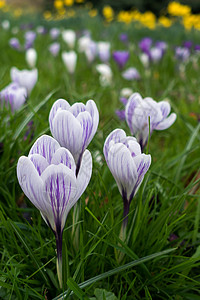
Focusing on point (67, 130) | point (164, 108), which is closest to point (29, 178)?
point (67, 130)

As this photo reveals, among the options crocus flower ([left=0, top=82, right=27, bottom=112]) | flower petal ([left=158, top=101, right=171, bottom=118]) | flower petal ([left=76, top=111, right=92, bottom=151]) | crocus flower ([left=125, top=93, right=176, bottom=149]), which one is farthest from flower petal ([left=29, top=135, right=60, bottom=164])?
crocus flower ([left=0, top=82, right=27, bottom=112])

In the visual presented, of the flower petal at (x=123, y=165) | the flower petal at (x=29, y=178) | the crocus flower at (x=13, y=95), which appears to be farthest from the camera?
the crocus flower at (x=13, y=95)

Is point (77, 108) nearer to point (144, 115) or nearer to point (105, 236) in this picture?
point (144, 115)

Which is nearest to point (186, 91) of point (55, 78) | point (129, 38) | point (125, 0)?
point (55, 78)

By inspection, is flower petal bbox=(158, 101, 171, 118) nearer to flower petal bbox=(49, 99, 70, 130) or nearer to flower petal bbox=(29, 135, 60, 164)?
flower petal bbox=(49, 99, 70, 130)

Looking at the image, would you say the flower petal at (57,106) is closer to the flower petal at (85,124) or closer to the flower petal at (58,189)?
the flower petal at (85,124)

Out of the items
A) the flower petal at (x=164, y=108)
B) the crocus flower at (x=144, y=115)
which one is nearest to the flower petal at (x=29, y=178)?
the crocus flower at (x=144, y=115)
